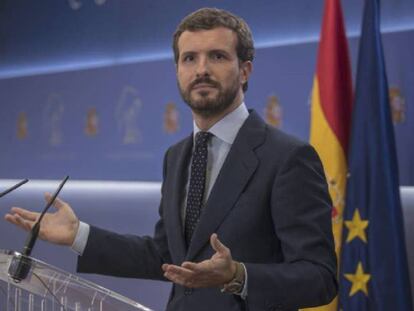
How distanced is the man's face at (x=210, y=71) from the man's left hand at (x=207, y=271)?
0.48 m

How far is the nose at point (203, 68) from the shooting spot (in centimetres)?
182

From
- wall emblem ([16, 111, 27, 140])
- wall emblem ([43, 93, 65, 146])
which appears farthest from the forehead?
wall emblem ([16, 111, 27, 140])

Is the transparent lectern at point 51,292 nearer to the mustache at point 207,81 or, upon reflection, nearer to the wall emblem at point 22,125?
the mustache at point 207,81

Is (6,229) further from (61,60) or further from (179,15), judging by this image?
(179,15)

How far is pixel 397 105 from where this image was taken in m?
3.12

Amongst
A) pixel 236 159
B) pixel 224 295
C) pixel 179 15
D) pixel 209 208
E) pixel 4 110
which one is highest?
pixel 179 15

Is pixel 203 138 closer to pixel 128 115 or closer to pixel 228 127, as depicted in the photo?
pixel 228 127

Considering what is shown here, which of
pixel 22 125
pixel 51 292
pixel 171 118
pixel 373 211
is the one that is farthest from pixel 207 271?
pixel 22 125

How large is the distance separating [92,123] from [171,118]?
559 mm

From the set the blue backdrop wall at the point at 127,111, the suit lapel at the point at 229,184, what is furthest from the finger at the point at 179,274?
the blue backdrop wall at the point at 127,111

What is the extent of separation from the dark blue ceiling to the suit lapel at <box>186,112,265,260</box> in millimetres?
1664

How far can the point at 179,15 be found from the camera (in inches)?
156

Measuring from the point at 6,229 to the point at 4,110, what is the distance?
2.40ft

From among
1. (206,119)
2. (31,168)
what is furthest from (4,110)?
(206,119)
